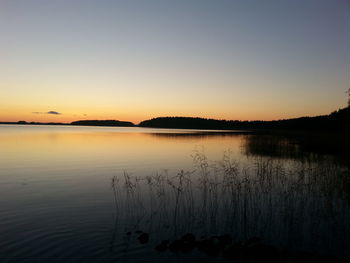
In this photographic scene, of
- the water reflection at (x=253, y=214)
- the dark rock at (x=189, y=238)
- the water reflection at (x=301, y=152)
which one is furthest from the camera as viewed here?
the water reflection at (x=301, y=152)

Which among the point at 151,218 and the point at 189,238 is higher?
the point at 189,238

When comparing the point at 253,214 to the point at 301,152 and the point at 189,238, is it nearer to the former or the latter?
the point at 189,238

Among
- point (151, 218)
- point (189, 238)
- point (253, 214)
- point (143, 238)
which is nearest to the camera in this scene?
point (189, 238)

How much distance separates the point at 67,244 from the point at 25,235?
188cm

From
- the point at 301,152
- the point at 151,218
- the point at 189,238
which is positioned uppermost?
the point at 301,152

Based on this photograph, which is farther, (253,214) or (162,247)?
(253,214)

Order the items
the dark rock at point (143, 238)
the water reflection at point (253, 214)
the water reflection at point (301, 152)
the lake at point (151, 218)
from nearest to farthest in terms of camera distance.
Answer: the lake at point (151, 218) → the dark rock at point (143, 238) → the water reflection at point (253, 214) → the water reflection at point (301, 152)

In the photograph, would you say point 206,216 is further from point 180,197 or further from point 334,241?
point 334,241

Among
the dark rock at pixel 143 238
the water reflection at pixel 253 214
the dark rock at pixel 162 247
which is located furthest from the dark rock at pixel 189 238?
the dark rock at pixel 143 238

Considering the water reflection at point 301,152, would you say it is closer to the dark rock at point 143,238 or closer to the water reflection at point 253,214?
the water reflection at point 253,214

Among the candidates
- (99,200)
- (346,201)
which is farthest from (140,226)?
(346,201)

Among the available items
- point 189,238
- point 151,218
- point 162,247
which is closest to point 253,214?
point 189,238

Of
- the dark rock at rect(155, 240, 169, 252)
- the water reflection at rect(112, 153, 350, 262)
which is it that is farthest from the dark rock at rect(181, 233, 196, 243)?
the dark rock at rect(155, 240, 169, 252)

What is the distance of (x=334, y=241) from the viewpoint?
8.43 meters
